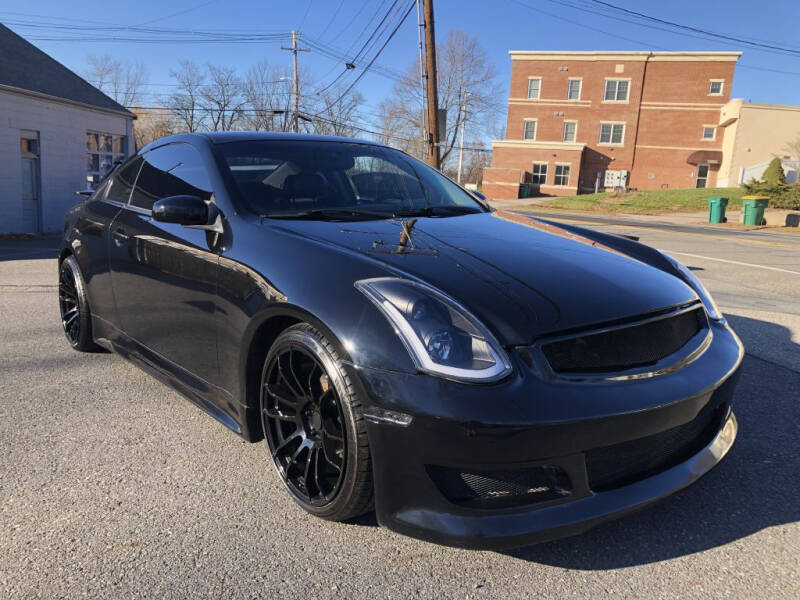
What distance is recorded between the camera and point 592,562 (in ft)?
7.22

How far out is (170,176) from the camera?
361 centimetres

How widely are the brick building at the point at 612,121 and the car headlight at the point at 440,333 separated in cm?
4692

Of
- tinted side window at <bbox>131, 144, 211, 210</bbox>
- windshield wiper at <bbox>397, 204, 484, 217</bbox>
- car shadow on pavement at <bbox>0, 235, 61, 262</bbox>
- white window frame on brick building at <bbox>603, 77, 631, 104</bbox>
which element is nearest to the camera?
tinted side window at <bbox>131, 144, 211, 210</bbox>

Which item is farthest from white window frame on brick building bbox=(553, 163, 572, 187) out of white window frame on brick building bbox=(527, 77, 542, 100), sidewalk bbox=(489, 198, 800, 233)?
sidewalk bbox=(489, 198, 800, 233)

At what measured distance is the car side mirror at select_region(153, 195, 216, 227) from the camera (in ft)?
9.57

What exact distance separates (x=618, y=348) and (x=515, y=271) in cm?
50

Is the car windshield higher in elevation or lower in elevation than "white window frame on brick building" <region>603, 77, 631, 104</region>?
lower

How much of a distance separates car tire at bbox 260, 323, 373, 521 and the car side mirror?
842mm

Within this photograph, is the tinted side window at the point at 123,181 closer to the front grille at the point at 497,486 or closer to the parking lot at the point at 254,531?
the parking lot at the point at 254,531

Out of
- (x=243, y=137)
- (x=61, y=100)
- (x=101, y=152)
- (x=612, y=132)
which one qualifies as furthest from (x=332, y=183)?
(x=612, y=132)

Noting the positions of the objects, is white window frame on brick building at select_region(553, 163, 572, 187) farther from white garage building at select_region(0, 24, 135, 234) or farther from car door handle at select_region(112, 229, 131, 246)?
car door handle at select_region(112, 229, 131, 246)

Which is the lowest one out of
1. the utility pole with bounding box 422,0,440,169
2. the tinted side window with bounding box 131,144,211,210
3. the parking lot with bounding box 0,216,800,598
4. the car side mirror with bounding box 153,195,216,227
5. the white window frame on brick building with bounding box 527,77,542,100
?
the parking lot with bounding box 0,216,800,598

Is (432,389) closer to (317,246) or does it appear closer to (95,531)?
(317,246)

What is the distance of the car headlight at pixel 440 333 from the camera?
1998mm
